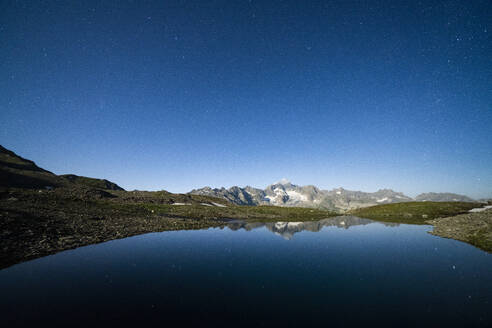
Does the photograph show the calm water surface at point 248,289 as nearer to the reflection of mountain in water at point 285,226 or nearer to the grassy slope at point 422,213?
the reflection of mountain in water at point 285,226

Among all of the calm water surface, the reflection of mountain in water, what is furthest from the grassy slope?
the calm water surface

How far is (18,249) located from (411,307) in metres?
31.0

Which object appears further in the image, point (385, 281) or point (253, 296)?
point (385, 281)

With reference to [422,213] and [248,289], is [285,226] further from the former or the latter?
[422,213]

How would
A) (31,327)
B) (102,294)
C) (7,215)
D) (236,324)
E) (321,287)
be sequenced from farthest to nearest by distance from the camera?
1. (7,215)
2. (321,287)
3. (102,294)
4. (236,324)
5. (31,327)

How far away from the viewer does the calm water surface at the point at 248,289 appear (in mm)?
9875

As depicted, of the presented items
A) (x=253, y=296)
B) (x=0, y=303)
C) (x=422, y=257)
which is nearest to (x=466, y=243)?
(x=422, y=257)

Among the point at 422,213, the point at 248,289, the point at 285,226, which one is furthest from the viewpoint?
the point at 422,213

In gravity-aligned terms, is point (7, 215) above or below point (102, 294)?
above

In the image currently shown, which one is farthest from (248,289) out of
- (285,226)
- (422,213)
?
(422,213)

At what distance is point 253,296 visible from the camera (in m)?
12.0

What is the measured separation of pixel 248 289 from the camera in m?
13.0

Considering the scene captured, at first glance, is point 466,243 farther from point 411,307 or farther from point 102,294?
point 102,294

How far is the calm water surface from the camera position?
32.4ft
